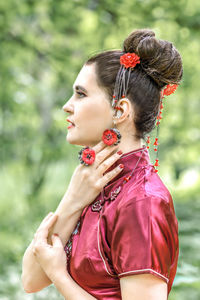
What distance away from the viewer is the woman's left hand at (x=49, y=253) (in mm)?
1492

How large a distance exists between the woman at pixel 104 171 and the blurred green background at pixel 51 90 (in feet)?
6.54

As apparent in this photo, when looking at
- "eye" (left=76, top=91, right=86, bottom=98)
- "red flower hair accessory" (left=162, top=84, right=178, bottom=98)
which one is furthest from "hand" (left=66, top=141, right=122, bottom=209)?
"red flower hair accessory" (left=162, top=84, right=178, bottom=98)

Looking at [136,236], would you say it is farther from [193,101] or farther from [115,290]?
[193,101]

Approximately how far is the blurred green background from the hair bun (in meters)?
1.97

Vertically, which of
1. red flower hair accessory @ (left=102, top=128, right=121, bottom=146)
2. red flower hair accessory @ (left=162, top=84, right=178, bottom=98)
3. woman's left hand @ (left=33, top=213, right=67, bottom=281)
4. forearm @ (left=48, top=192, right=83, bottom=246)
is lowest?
woman's left hand @ (left=33, top=213, right=67, bottom=281)

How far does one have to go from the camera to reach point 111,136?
1.57m

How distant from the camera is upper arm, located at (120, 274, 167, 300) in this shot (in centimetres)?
123

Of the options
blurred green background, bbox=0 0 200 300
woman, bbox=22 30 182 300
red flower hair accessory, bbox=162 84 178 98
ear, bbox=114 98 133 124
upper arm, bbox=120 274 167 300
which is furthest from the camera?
blurred green background, bbox=0 0 200 300

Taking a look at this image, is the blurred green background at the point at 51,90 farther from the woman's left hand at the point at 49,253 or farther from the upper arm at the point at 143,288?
the upper arm at the point at 143,288

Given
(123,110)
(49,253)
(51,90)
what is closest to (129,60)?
(123,110)

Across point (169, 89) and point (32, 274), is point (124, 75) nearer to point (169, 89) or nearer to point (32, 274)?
point (169, 89)

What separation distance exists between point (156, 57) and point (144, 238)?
0.77 metres

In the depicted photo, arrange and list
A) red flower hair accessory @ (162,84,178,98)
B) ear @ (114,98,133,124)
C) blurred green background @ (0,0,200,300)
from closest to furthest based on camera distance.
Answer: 1. ear @ (114,98,133,124)
2. red flower hair accessory @ (162,84,178,98)
3. blurred green background @ (0,0,200,300)

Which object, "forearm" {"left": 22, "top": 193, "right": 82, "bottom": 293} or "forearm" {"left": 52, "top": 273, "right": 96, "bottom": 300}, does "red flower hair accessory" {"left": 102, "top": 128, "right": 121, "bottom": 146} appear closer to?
"forearm" {"left": 22, "top": 193, "right": 82, "bottom": 293}
